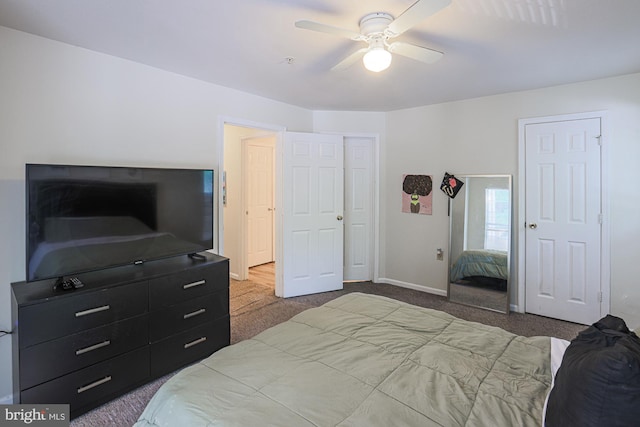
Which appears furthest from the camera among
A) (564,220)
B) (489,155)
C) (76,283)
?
(489,155)

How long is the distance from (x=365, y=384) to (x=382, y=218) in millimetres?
3566

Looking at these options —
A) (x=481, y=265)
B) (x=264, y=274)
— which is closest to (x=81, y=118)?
(x=264, y=274)

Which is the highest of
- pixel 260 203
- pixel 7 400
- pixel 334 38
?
pixel 334 38

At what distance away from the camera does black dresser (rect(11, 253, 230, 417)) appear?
6.10 ft

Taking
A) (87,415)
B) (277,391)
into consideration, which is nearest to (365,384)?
(277,391)

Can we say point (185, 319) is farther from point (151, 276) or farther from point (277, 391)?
point (277, 391)

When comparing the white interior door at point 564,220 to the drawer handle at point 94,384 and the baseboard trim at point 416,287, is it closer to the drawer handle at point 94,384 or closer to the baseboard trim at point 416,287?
the baseboard trim at point 416,287

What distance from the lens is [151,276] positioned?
2332mm

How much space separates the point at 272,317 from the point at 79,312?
1862 mm

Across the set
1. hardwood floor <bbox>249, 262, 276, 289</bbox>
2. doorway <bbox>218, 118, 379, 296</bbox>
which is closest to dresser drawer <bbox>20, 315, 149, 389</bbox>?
hardwood floor <bbox>249, 262, 276, 289</bbox>

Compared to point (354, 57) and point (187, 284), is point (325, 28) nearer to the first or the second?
point (354, 57)

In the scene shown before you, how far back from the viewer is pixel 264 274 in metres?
5.33

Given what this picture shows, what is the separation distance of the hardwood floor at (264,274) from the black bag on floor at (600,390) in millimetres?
3862

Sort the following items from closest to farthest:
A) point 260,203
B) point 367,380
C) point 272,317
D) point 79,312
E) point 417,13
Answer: point 367,380, point 417,13, point 79,312, point 272,317, point 260,203
